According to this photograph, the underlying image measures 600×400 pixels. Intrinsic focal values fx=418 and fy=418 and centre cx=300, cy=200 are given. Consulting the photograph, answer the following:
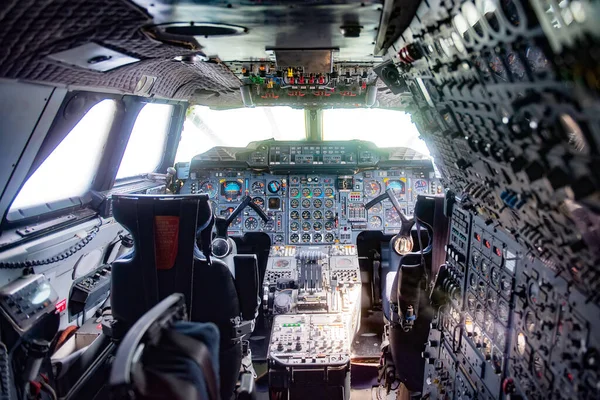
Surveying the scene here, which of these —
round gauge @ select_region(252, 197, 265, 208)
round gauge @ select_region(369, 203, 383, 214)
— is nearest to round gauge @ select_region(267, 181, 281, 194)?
round gauge @ select_region(252, 197, 265, 208)

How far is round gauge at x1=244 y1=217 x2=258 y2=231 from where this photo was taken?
5.53 meters

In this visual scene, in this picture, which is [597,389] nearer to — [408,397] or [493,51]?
[493,51]

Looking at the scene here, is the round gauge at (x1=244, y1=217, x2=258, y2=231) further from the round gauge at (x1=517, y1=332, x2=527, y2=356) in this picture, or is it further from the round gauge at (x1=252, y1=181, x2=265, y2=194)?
the round gauge at (x1=517, y1=332, x2=527, y2=356)

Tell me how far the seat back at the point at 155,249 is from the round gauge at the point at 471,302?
1.61m

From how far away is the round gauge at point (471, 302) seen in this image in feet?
7.52

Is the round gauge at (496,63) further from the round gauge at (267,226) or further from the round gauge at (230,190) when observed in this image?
the round gauge at (230,190)

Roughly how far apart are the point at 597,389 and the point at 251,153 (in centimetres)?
456

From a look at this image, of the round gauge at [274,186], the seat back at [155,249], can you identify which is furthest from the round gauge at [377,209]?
the seat back at [155,249]

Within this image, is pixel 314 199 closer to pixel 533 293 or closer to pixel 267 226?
pixel 267 226

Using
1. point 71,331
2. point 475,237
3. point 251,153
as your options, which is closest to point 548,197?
point 475,237

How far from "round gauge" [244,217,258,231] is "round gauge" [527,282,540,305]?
4.13 meters

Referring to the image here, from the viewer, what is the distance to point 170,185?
5461 millimetres

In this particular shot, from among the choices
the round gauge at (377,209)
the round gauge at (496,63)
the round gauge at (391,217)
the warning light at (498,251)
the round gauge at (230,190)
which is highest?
the round gauge at (496,63)

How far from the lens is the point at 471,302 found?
2.33m
